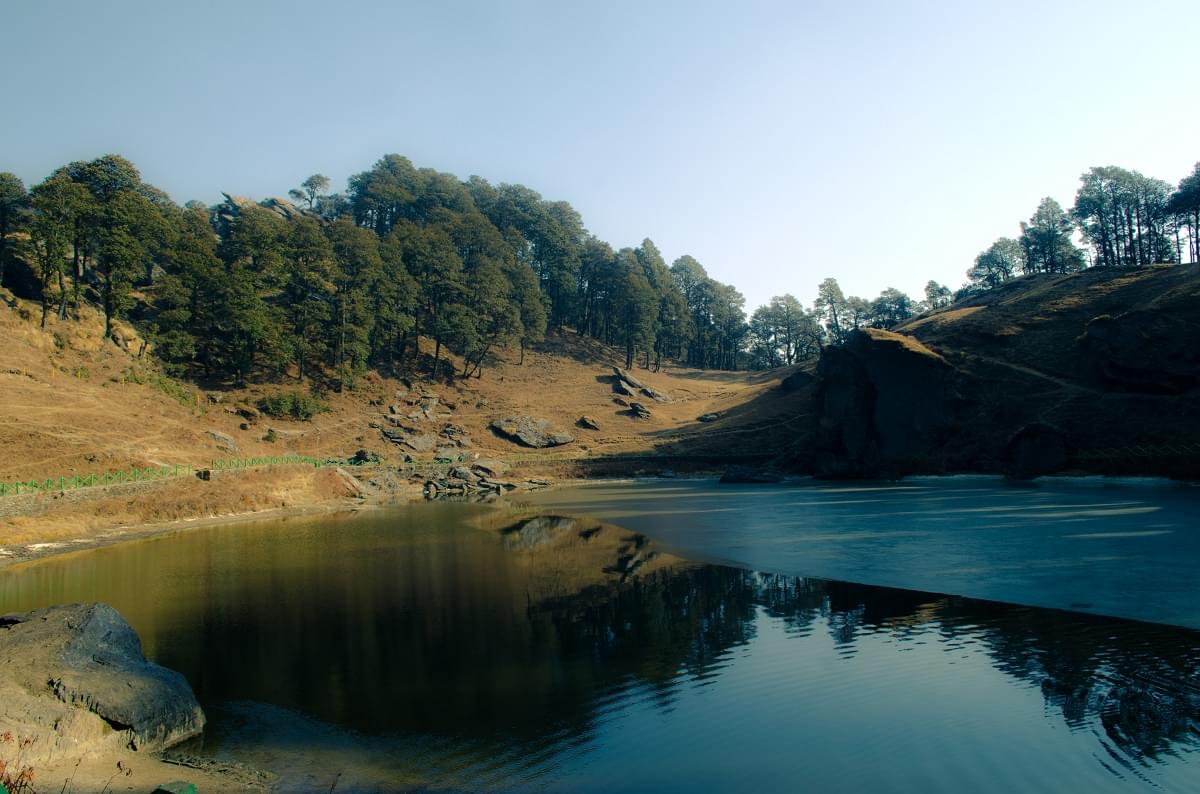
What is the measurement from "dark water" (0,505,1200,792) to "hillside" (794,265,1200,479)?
115 ft

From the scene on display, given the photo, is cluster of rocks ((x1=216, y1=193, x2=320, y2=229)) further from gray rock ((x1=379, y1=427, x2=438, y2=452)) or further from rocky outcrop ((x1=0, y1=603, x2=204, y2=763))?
rocky outcrop ((x1=0, y1=603, x2=204, y2=763))

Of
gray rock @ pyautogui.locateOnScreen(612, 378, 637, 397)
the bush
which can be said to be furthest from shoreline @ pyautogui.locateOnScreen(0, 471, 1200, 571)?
gray rock @ pyautogui.locateOnScreen(612, 378, 637, 397)

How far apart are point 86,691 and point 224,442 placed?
46504 mm

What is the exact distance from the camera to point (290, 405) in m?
64.7

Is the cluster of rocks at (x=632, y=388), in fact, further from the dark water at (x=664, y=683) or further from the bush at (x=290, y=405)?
the dark water at (x=664, y=683)

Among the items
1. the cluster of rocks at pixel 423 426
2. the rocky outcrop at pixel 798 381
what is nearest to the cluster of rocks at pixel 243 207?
the cluster of rocks at pixel 423 426

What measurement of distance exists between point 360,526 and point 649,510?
17766 mm

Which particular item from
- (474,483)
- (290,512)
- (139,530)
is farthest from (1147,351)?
(139,530)

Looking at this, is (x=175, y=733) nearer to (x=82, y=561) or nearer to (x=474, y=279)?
(x=82, y=561)

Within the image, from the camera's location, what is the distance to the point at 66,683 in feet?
35.3

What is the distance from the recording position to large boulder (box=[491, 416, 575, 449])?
247 feet

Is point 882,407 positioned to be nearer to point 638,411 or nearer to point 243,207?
point 638,411

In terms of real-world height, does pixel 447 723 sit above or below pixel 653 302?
below

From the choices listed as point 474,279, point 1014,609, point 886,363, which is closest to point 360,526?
point 1014,609
